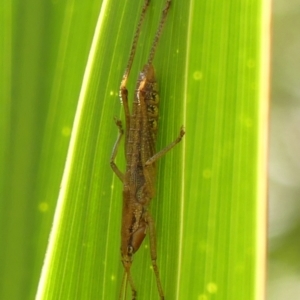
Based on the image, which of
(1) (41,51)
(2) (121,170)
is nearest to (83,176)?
(2) (121,170)

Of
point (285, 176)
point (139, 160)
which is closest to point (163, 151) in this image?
point (139, 160)

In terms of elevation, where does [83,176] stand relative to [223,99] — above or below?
below

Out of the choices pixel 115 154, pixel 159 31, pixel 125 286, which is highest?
pixel 159 31

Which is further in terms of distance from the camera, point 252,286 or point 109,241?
point 109,241

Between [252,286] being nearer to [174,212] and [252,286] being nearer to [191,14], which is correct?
[174,212]

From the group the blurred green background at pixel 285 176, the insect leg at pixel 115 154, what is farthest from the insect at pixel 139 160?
the blurred green background at pixel 285 176

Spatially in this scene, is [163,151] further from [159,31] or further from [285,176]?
[285,176]

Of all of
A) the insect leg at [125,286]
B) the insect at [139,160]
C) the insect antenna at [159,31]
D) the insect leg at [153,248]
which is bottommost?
the insect leg at [125,286]

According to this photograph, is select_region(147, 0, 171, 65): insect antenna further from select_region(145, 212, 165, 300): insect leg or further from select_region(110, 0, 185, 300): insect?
select_region(145, 212, 165, 300): insect leg

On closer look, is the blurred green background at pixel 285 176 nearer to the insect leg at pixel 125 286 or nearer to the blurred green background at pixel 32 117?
the blurred green background at pixel 32 117
